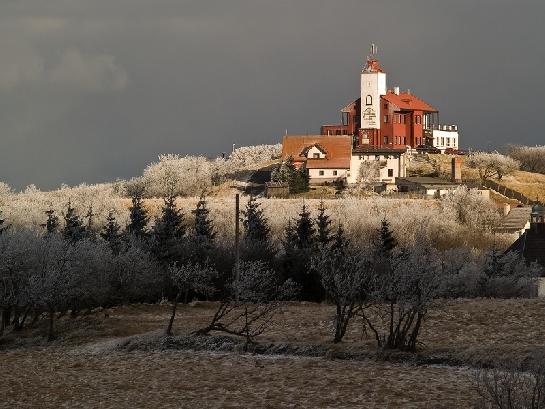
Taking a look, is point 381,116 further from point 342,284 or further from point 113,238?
point 342,284

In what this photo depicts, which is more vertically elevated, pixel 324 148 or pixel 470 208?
pixel 324 148

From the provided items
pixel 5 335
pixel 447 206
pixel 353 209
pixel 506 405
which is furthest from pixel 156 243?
pixel 506 405

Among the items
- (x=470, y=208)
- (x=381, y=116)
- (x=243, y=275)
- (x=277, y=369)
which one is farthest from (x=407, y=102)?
(x=277, y=369)

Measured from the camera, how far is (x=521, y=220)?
293 ft

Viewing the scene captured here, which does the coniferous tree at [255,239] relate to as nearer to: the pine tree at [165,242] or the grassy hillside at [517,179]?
the pine tree at [165,242]

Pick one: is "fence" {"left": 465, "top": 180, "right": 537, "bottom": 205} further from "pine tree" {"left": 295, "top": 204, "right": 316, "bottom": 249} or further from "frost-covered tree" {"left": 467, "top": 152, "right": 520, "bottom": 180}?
"pine tree" {"left": 295, "top": 204, "right": 316, "bottom": 249}

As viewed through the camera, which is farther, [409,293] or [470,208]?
[470,208]

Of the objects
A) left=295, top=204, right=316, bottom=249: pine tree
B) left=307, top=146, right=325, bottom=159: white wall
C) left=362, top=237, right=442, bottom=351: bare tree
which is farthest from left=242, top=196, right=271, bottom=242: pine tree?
left=307, top=146, right=325, bottom=159: white wall

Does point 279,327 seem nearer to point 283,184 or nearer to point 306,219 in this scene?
point 306,219

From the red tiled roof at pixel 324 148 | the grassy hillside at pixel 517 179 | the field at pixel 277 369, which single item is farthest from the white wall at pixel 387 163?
the field at pixel 277 369

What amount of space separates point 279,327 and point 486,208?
5513 centimetres

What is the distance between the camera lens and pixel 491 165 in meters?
116

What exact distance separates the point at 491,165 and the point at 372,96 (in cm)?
1751

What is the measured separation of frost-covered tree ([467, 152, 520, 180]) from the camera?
11506 cm
